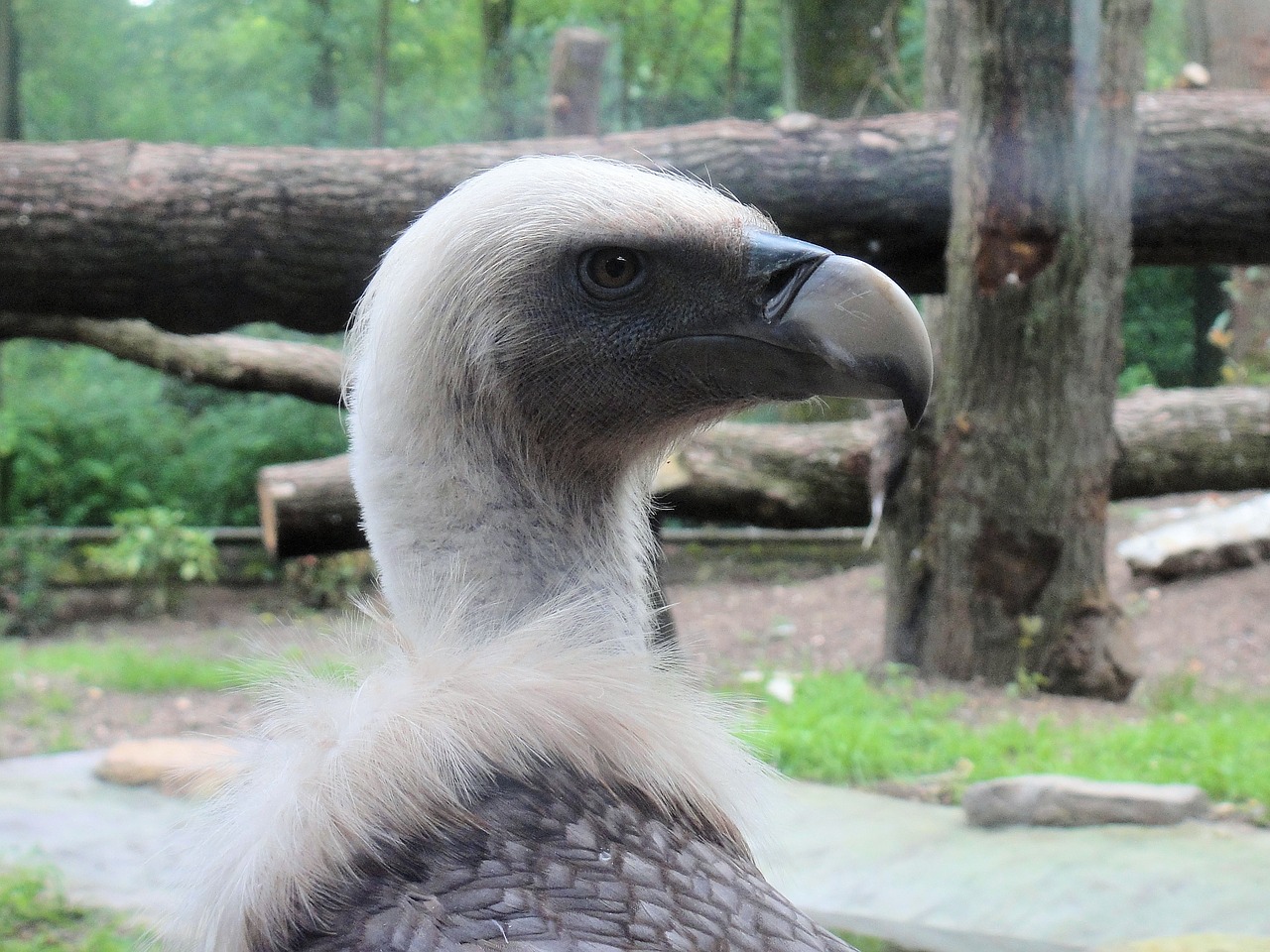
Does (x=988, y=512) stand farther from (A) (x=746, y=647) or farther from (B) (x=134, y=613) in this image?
(B) (x=134, y=613)

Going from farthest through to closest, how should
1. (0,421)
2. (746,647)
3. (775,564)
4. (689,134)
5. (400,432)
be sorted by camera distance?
(0,421) → (775,564) → (746,647) → (689,134) → (400,432)

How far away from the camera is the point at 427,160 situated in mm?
4352

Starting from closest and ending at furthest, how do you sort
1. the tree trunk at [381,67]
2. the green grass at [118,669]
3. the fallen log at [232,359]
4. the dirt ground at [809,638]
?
the dirt ground at [809,638]
the fallen log at [232,359]
the green grass at [118,669]
the tree trunk at [381,67]

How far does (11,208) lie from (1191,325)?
9.57 meters

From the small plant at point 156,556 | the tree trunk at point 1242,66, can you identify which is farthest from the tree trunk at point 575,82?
the tree trunk at point 1242,66

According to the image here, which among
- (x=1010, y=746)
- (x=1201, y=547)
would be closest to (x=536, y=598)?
(x=1010, y=746)

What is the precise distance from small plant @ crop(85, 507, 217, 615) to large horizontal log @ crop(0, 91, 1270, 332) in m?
5.09

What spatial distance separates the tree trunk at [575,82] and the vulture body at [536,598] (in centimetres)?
598

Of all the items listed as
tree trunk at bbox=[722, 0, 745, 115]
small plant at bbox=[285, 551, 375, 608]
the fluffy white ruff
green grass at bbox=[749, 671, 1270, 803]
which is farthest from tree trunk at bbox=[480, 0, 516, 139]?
the fluffy white ruff

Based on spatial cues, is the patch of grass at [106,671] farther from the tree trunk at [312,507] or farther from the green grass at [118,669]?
the tree trunk at [312,507]

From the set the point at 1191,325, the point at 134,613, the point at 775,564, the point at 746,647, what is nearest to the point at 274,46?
the point at 134,613

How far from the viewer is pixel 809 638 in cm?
707

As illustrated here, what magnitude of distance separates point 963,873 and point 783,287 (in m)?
2.11

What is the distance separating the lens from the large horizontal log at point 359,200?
406 cm
